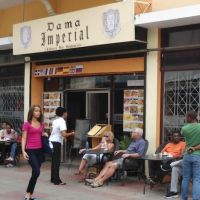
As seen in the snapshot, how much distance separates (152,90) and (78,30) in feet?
7.75

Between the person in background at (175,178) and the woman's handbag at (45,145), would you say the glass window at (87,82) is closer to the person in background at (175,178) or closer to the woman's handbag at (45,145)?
the person in background at (175,178)

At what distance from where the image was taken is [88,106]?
1370 cm

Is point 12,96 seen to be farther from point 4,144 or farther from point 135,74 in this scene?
Answer: point 135,74

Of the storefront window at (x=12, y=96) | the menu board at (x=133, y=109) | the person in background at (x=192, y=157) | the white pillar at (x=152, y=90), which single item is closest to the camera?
the person in background at (x=192, y=157)

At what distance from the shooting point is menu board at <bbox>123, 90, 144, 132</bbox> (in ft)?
37.6

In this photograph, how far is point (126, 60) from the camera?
11500 mm

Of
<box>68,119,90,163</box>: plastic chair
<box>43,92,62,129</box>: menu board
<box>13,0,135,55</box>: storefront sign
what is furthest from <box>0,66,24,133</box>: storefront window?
<box>68,119,90,163</box>: plastic chair

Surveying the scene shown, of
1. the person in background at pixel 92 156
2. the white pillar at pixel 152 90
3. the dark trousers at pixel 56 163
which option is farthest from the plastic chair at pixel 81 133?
the dark trousers at pixel 56 163

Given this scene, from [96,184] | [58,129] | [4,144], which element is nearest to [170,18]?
[58,129]

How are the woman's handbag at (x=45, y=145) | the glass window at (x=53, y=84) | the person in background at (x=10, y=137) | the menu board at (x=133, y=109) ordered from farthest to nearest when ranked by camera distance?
1. the glass window at (x=53, y=84)
2. the person in background at (x=10, y=137)
3. the menu board at (x=133, y=109)
4. the woman's handbag at (x=45, y=145)

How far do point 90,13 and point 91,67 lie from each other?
1.57 m

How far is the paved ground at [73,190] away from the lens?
894 cm

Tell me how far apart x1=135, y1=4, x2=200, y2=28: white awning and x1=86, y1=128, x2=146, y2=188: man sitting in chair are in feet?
7.60

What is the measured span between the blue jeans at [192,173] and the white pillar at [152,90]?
9.48 ft
